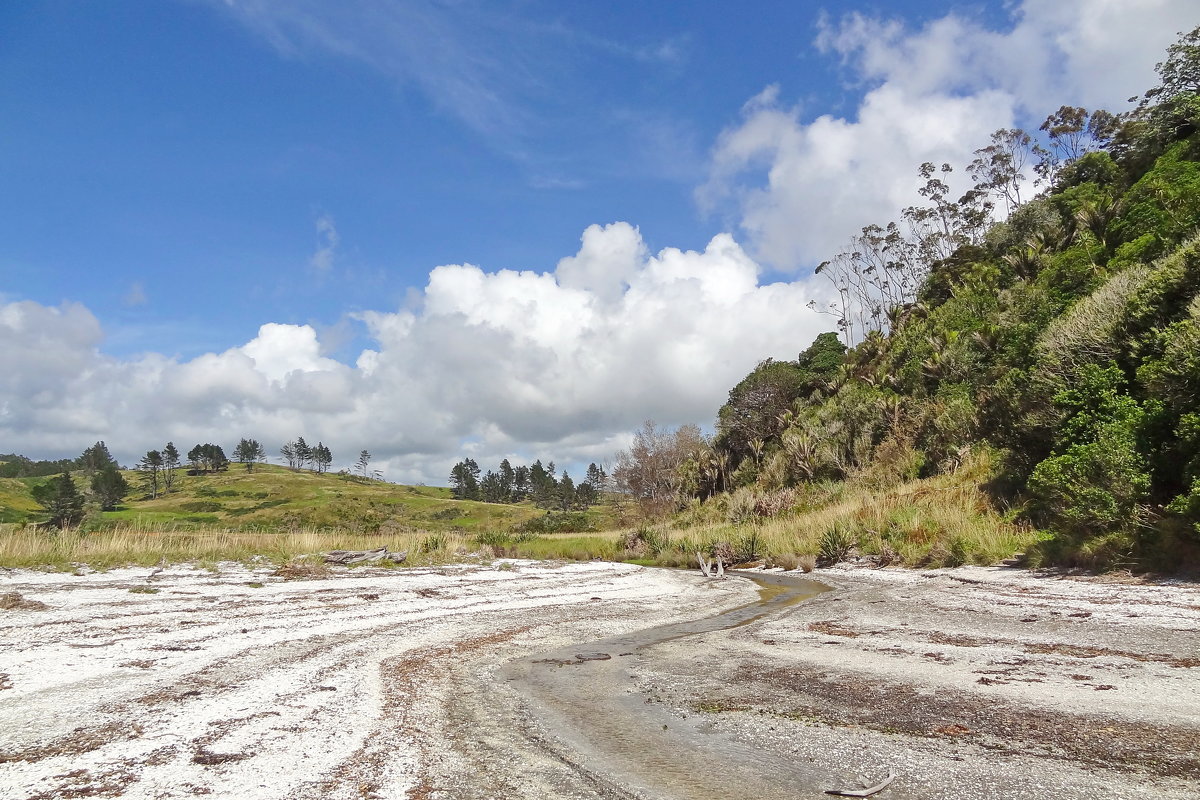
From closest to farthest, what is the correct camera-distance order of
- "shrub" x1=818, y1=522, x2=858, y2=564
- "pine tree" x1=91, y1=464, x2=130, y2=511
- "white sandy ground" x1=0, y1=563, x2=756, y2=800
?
1. "white sandy ground" x1=0, y1=563, x2=756, y2=800
2. "shrub" x1=818, y1=522, x2=858, y2=564
3. "pine tree" x1=91, y1=464, x2=130, y2=511

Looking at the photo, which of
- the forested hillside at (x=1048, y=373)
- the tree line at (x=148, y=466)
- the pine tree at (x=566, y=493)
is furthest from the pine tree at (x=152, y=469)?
the forested hillside at (x=1048, y=373)

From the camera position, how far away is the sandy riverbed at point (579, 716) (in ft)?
10.4

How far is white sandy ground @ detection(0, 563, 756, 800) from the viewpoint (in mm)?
3322

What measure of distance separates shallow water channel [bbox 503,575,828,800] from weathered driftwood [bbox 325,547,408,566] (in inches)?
501

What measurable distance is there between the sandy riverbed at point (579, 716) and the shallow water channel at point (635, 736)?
0.05 meters

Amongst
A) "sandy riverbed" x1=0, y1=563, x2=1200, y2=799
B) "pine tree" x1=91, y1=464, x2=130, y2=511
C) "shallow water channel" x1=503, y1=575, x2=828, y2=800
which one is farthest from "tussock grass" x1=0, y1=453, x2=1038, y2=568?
Answer: "pine tree" x1=91, y1=464, x2=130, y2=511

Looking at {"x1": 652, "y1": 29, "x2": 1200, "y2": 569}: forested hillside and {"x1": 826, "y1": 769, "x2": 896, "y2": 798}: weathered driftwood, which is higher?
{"x1": 652, "y1": 29, "x2": 1200, "y2": 569}: forested hillside

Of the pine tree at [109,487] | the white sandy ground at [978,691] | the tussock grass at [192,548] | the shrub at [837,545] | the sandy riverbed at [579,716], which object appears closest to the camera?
the white sandy ground at [978,691]

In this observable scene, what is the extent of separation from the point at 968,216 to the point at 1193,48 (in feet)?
66.5

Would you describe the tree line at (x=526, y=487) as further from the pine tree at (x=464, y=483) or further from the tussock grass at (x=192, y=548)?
the tussock grass at (x=192, y=548)

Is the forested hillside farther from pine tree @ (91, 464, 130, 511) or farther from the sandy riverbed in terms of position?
pine tree @ (91, 464, 130, 511)

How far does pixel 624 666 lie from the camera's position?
6.11 metres

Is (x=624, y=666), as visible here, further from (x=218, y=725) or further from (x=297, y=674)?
(x=218, y=725)

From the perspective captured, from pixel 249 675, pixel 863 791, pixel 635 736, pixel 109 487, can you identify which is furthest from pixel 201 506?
pixel 863 791
